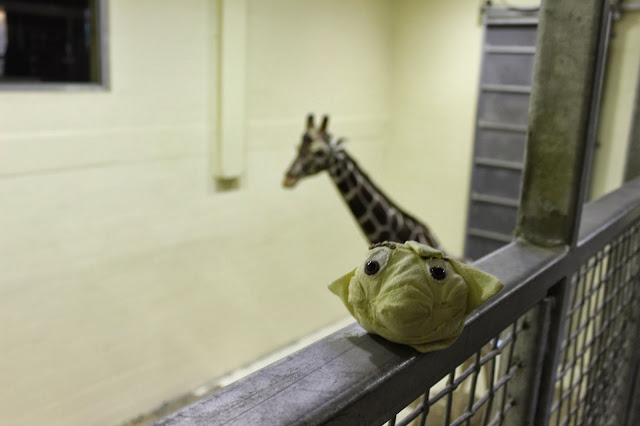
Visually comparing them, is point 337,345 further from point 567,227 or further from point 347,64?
point 347,64

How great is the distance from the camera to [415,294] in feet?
2.37

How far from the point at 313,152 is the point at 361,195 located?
0.35 metres

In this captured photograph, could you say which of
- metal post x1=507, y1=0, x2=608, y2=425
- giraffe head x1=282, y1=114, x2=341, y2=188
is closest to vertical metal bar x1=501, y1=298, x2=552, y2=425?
Answer: metal post x1=507, y1=0, x2=608, y2=425

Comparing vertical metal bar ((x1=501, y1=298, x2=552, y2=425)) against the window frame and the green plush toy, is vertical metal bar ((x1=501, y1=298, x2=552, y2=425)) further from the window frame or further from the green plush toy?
the window frame

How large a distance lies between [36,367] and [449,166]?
10.6ft

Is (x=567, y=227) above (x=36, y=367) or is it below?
above

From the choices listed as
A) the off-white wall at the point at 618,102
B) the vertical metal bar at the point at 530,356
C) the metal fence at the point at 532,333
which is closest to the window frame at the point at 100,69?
the metal fence at the point at 532,333

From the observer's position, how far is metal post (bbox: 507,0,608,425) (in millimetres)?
1102

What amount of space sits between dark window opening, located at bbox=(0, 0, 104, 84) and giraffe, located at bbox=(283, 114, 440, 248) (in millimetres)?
1150

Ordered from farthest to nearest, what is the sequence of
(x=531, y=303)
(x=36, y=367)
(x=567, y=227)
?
(x=36, y=367)
(x=567, y=227)
(x=531, y=303)

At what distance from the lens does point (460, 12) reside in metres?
4.63

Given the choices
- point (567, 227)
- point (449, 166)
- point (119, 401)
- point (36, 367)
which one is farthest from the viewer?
point (449, 166)

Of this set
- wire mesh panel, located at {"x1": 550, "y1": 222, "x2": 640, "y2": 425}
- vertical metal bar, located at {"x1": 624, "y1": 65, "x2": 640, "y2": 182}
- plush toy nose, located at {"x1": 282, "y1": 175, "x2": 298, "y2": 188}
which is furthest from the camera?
plush toy nose, located at {"x1": 282, "y1": 175, "x2": 298, "y2": 188}

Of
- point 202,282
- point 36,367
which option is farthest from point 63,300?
point 202,282
